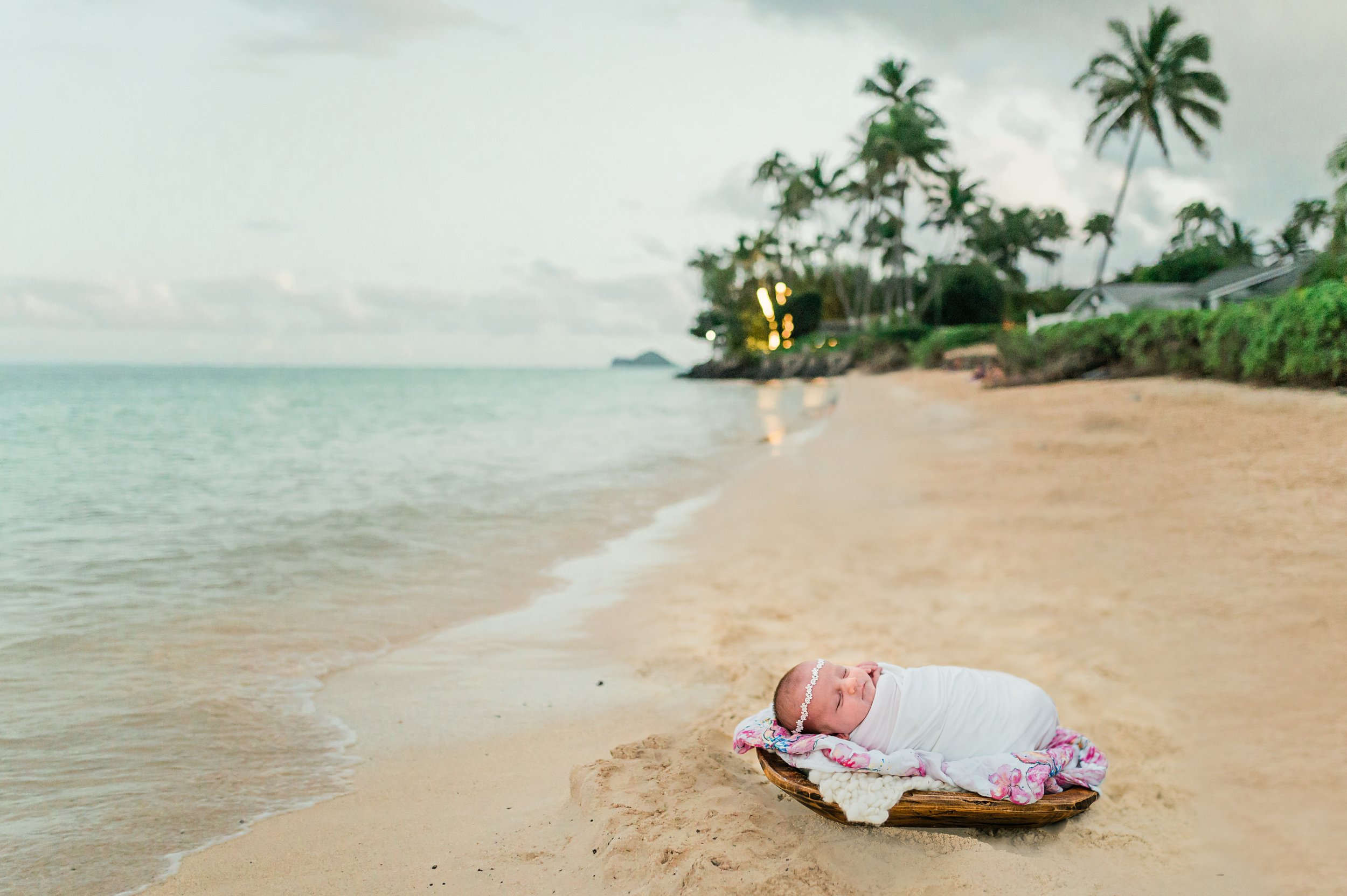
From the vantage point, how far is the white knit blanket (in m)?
2.83

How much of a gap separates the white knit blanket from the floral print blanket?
0.07 feet

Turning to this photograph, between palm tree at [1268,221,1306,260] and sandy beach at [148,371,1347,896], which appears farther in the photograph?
palm tree at [1268,221,1306,260]

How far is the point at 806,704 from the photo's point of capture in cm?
315

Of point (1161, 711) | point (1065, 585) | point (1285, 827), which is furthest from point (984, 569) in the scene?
point (1285, 827)

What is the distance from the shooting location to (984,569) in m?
7.09

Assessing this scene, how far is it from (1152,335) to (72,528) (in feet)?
62.1

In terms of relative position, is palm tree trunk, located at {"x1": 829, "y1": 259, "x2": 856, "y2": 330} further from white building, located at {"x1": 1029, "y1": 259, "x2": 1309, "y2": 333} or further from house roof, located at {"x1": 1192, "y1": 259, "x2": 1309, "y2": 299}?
house roof, located at {"x1": 1192, "y1": 259, "x2": 1309, "y2": 299}

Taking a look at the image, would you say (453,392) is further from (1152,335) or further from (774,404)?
(1152,335)

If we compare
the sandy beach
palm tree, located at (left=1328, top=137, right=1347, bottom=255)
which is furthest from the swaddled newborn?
palm tree, located at (left=1328, top=137, right=1347, bottom=255)

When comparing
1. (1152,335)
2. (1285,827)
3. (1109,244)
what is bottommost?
(1285,827)

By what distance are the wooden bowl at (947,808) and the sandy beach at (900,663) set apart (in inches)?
2.8

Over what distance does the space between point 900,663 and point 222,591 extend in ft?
19.6

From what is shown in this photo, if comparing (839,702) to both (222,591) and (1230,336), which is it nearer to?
(222,591)

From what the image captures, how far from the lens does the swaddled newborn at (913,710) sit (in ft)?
10.3
